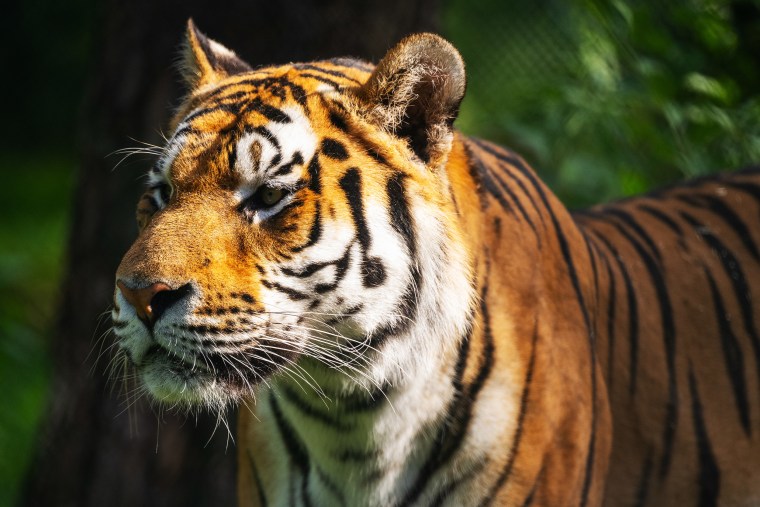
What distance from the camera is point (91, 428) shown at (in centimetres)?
471

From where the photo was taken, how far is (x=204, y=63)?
2.68m

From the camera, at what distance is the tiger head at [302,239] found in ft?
7.06

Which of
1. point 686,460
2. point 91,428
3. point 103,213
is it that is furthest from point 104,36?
point 686,460

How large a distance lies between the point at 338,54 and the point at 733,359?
2130 millimetres

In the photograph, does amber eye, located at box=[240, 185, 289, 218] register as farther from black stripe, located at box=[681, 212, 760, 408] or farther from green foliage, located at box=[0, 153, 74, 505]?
green foliage, located at box=[0, 153, 74, 505]

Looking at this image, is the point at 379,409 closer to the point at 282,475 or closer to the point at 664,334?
the point at 282,475

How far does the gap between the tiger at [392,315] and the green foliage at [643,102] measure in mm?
1025

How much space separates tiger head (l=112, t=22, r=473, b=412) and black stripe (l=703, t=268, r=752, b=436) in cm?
102

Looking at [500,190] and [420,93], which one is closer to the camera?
[420,93]

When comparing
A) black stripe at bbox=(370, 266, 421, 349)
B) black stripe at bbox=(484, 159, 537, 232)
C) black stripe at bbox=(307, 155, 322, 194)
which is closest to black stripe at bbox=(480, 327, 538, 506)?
black stripe at bbox=(370, 266, 421, 349)

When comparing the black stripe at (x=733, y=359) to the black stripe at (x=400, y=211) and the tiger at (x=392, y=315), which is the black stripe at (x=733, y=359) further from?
the black stripe at (x=400, y=211)

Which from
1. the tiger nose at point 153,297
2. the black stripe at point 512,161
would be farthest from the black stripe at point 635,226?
the tiger nose at point 153,297

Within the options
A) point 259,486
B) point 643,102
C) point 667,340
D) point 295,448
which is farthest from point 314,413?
point 643,102

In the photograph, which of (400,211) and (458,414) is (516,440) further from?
(400,211)
